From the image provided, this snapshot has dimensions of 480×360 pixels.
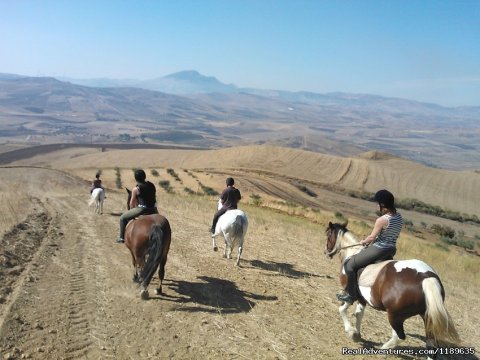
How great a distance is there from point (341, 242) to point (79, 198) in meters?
23.2

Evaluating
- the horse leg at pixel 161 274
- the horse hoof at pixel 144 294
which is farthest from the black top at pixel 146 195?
the horse hoof at pixel 144 294

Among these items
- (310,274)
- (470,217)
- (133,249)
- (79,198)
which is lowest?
(470,217)

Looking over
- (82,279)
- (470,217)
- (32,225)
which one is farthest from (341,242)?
(470,217)

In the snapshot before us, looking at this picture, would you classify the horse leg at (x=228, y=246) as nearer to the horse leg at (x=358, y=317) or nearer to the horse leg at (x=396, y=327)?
the horse leg at (x=358, y=317)

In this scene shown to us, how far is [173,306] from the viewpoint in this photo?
9.88 meters

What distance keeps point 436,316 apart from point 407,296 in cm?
52

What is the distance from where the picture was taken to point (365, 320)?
33.1 ft

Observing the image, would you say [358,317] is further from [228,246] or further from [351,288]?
[228,246]

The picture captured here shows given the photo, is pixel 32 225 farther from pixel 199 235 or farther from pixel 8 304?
pixel 8 304

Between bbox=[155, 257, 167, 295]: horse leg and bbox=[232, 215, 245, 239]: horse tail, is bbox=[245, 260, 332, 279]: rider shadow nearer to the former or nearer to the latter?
bbox=[232, 215, 245, 239]: horse tail

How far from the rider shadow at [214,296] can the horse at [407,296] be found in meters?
2.91

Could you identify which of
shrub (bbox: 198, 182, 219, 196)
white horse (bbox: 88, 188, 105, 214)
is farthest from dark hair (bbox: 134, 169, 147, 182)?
shrub (bbox: 198, 182, 219, 196)

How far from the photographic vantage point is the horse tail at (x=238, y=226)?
13.7 meters

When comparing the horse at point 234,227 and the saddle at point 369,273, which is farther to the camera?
the horse at point 234,227
